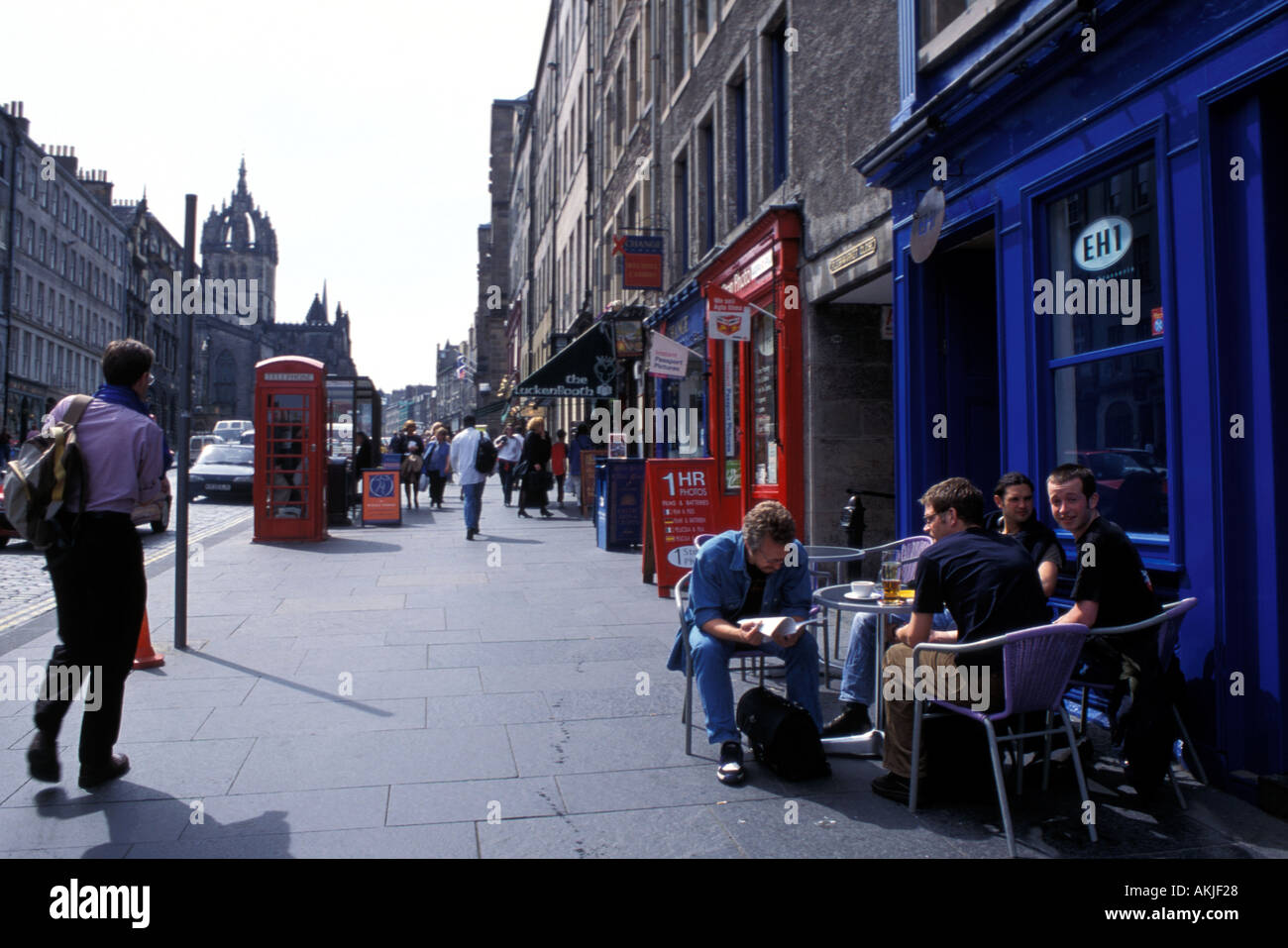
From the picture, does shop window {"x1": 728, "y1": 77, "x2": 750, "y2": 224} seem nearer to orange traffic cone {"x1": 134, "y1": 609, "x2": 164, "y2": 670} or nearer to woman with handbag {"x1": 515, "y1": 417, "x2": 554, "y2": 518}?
woman with handbag {"x1": 515, "y1": 417, "x2": 554, "y2": 518}

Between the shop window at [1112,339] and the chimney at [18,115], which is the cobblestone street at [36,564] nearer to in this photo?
the shop window at [1112,339]

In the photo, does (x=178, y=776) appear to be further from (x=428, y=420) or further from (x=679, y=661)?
(x=428, y=420)

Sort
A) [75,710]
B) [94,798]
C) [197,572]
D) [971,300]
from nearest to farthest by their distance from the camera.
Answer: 1. [94,798]
2. [75,710]
3. [971,300]
4. [197,572]

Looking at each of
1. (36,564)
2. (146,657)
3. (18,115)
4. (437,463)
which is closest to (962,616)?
(146,657)

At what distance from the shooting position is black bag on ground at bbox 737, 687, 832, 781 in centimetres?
473

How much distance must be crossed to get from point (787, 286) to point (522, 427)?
31858mm

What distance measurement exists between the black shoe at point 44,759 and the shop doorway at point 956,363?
6.21 metres

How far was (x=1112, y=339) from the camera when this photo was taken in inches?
234

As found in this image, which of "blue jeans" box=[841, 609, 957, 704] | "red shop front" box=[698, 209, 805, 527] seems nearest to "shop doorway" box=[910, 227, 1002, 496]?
"blue jeans" box=[841, 609, 957, 704]

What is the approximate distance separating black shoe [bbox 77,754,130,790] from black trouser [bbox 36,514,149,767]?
23mm
